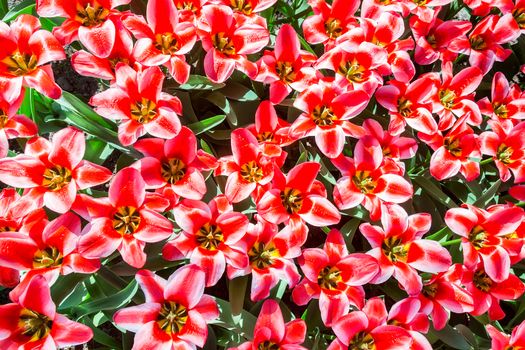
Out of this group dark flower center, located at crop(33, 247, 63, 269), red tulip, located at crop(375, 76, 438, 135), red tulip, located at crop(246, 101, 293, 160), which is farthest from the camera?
red tulip, located at crop(375, 76, 438, 135)

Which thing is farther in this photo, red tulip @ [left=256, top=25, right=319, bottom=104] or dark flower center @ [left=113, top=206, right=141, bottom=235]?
red tulip @ [left=256, top=25, right=319, bottom=104]

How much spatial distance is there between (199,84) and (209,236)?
46 centimetres

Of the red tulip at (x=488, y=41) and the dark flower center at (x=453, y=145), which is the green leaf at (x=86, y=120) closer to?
the dark flower center at (x=453, y=145)

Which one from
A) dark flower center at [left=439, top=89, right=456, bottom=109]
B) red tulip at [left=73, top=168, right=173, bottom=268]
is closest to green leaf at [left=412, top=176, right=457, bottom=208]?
dark flower center at [left=439, top=89, right=456, bottom=109]

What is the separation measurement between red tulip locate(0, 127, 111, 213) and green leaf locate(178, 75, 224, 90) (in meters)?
0.37

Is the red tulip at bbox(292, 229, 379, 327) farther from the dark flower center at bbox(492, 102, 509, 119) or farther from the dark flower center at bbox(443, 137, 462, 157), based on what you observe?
the dark flower center at bbox(492, 102, 509, 119)

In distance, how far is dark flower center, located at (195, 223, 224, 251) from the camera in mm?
1119

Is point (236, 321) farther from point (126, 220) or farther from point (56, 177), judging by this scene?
point (56, 177)

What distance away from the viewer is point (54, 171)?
3.60ft

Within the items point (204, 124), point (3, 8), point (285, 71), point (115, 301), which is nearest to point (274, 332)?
point (115, 301)

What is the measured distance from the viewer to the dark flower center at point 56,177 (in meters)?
1.07

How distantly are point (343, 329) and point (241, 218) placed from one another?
1.11ft

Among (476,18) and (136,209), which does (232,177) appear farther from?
(476,18)

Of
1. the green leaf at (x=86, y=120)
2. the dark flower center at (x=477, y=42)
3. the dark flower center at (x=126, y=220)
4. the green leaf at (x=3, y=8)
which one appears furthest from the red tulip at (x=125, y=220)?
the dark flower center at (x=477, y=42)
